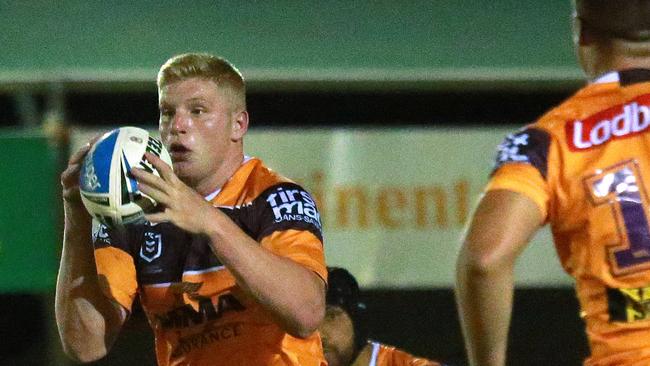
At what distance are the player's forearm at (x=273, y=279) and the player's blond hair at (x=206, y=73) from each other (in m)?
0.56

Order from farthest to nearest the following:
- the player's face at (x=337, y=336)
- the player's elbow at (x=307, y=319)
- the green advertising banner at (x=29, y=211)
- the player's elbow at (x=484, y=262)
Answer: the green advertising banner at (x=29, y=211) → the player's face at (x=337, y=336) → the player's elbow at (x=307, y=319) → the player's elbow at (x=484, y=262)

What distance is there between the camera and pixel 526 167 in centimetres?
221

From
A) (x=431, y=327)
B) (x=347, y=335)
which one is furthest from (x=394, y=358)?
(x=431, y=327)

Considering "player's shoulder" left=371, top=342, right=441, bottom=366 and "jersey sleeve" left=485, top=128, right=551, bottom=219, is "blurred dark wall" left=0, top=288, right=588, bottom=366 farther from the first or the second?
"jersey sleeve" left=485, top=128, right=551, bottom=219

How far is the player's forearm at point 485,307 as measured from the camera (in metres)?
2.18

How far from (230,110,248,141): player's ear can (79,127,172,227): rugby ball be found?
389 millimetres

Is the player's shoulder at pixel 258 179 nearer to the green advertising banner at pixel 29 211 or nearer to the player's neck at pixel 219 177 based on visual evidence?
the player's neck at pixel 219 177

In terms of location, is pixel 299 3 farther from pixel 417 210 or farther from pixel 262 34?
pixel 417 210

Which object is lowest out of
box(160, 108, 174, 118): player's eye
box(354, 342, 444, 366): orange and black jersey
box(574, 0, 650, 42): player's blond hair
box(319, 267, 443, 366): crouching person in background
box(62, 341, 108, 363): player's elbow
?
box(354, 342, 444, 366): orange and black jersey

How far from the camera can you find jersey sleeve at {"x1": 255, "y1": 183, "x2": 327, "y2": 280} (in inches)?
116

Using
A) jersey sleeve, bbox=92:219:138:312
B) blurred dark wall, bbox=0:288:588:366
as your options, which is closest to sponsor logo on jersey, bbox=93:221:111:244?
jersey sleeve, bbox=92:219:138:312

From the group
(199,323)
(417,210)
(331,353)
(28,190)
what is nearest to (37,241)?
(28,190)

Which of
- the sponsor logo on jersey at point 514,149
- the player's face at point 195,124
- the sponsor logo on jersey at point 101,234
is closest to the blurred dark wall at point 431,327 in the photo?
the sponsor logo on jersey at point 101,234

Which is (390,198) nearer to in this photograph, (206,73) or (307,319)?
(206,73)
